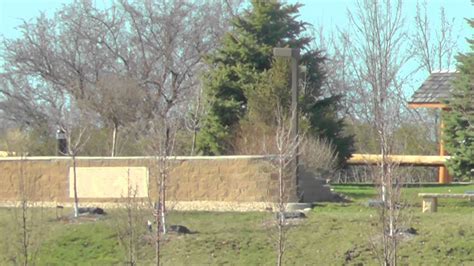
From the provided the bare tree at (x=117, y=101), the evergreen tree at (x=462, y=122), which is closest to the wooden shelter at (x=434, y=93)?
the evergreen tree at (x=462, y=122)

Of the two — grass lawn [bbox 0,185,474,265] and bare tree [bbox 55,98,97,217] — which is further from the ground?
bare tree [bbox 55,98,97,217]

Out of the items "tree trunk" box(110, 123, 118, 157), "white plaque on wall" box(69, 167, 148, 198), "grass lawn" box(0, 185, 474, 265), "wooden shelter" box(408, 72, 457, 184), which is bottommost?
"grass lawn" box(0, 185, 474, 265)

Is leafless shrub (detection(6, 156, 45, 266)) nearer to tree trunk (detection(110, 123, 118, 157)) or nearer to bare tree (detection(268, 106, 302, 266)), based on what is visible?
bare tree (detection(268, 106, 302, 266))

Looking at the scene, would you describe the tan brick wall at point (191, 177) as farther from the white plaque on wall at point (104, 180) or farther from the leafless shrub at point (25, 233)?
the leafless shrub at point (25, 233)

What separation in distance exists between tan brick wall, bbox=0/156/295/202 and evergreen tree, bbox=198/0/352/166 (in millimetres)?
5858

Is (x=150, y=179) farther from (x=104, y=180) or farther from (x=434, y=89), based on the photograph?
(x=434, y=89)

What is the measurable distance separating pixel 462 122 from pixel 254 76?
22.0ft

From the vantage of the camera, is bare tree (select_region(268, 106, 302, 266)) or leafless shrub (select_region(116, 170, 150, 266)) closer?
bare tree (select_region(268, 106, 302, 266))

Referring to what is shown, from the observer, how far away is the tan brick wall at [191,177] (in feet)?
74.0

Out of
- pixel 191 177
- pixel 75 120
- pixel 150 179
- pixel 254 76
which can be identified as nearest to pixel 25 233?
pixel 150 179

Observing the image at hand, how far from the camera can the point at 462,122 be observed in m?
27.8

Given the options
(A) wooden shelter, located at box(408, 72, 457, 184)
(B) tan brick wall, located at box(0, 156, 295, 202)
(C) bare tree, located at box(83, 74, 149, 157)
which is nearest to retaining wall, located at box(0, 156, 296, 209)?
(B) tan brick wall, located at box(0, 156, 295, 202)

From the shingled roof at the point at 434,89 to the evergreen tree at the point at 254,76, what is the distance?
12.7 feet

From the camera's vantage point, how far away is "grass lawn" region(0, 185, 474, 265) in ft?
56.3
